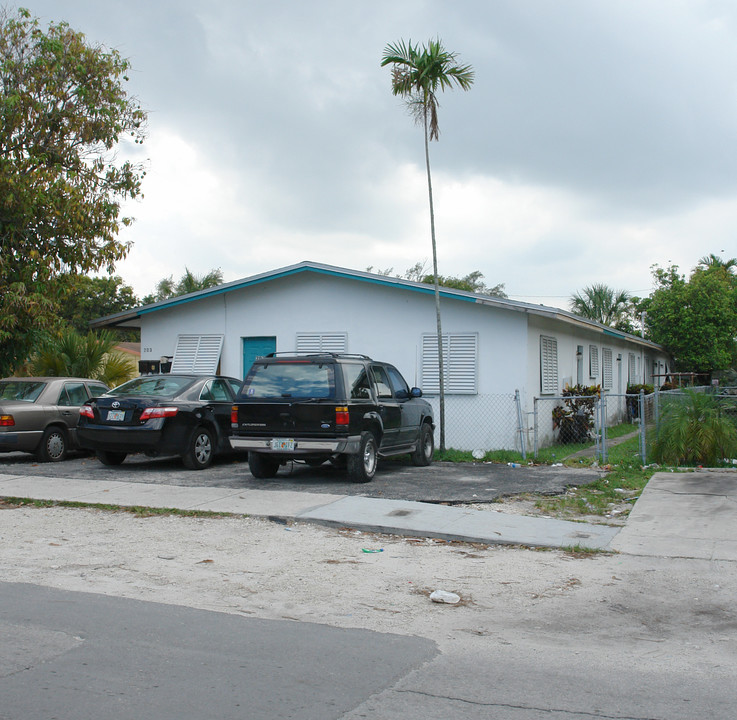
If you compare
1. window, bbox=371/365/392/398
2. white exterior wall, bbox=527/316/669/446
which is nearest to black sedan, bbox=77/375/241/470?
window, bbox=371/365/392/398

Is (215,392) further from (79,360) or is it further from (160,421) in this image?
(79,360)

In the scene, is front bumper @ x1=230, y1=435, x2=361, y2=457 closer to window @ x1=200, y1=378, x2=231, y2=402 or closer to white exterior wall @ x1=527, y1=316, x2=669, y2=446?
window @ x1=200, y1=378, x2=231, y2=402

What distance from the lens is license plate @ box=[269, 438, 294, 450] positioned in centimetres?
1138

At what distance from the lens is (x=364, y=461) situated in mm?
11883

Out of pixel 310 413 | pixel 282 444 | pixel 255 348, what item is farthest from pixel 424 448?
pixel 255 348

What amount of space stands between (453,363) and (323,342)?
10.3 feet

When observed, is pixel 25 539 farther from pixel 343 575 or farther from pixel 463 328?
pixel 463 328

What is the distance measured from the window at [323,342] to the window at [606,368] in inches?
380

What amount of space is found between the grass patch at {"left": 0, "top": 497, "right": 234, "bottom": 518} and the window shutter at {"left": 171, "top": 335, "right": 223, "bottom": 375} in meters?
8.25

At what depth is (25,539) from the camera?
8.38 m

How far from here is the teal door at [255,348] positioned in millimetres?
18547

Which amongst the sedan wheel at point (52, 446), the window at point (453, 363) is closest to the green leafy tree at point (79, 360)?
the sedan wheel at point (52, 446)

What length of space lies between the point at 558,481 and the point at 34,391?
9.34m

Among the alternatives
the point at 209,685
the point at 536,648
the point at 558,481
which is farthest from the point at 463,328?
the point at 209,685
